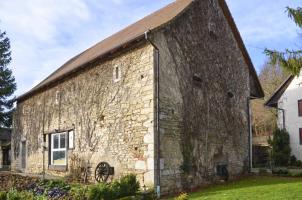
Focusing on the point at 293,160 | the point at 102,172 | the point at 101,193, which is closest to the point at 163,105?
the point at 102,172

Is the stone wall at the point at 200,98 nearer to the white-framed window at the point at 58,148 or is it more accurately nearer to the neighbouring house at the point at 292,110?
the white-framed window at the point at 58,148

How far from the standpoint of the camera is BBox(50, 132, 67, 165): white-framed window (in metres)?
18.7

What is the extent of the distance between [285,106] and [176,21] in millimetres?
16505

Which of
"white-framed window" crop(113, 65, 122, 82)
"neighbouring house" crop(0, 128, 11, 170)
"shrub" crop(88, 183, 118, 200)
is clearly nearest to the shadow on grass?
"shrub" crop(88, 183, 118, 200)

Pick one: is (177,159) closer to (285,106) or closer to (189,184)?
(189,184)

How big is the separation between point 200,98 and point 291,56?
16.0ft

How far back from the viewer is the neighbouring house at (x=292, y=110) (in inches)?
1081

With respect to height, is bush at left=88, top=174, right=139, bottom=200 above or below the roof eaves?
below

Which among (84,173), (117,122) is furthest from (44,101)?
(117,122)

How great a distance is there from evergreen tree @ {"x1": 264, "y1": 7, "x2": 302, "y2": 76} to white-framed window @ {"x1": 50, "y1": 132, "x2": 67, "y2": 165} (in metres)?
10.8

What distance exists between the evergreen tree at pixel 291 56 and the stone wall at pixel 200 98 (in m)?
4.01

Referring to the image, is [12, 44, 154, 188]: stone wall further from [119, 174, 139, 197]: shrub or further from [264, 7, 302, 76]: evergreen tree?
[264, 7, 302, 76]: evergreen tree

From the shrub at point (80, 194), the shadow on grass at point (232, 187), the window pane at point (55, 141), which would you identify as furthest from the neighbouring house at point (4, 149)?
the shrub at point (80, 194)

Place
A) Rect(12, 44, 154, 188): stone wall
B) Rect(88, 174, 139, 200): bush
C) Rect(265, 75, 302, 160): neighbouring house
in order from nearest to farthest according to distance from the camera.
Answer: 1. Rect(88, 174, 139, 200): bush
2. Rect(12, 44, 154, 188): stone wall
3. Rect(265, 75, 302, 160): neighbouring house
